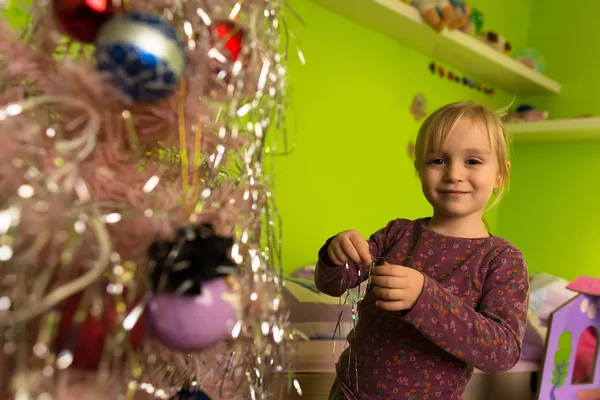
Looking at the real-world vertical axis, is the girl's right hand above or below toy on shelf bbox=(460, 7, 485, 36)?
below

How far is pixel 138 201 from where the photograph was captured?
372 mm

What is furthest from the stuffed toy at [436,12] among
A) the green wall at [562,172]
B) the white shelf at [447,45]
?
the green wall at [562,172]

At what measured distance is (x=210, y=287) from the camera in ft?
1.08

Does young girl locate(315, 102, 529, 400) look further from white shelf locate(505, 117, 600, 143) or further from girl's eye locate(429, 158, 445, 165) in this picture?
white shelf locate(505, 117, 600, 143)

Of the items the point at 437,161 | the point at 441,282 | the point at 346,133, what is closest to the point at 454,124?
the point at 437,161

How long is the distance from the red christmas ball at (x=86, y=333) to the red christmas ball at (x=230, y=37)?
0.20 metres

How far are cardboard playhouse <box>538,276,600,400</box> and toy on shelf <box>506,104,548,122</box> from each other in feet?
3.50

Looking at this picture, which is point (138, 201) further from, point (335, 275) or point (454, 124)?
point (454, 124)

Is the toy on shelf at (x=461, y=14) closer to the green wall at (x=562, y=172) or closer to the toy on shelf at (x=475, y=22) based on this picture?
the toy on shelf at (x=475, y=22)

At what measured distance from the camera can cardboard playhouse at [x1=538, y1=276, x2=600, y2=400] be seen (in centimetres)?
117

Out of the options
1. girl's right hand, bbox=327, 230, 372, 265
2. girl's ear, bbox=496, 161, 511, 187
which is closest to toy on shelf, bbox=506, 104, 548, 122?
girl's ear, bbox=496, 161, 511, 187

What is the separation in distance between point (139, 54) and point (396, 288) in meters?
0.38

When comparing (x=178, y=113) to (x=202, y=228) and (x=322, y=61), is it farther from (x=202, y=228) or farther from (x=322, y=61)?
(x=322, y=61)

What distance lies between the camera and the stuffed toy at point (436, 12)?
162 centimetres
